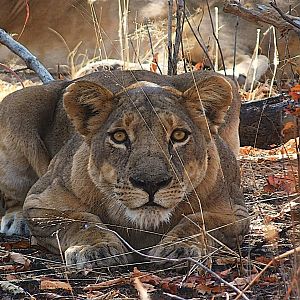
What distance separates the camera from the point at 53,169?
4629 mm

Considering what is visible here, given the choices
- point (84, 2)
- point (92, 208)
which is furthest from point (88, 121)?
point (84, 2)

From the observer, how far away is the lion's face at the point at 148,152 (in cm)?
373

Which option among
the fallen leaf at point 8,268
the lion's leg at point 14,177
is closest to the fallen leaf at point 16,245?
the fallen leaf at point 8,268

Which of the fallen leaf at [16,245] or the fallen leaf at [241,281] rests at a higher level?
the fallen leaf at [241,281]

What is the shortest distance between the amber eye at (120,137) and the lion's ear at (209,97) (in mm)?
385

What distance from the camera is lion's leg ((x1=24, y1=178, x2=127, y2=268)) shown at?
3.78 m

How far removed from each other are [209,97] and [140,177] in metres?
0.73

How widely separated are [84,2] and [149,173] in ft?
23.9

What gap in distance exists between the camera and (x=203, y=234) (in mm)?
3527

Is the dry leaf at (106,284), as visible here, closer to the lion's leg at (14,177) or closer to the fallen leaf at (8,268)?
the fallen leaf at (8,268)

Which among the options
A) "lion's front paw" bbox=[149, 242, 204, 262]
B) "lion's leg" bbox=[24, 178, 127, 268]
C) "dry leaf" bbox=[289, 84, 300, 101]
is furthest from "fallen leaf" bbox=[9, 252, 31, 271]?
"dry leaf" bbox=[289, 84, 300, 101]

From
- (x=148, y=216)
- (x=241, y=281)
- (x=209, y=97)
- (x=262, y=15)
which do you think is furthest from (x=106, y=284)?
(x=262, y=15)

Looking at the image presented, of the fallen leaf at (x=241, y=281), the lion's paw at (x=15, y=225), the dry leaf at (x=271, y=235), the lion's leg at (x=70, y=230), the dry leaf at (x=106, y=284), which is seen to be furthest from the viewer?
the lion's paw at (x=15, y=225)

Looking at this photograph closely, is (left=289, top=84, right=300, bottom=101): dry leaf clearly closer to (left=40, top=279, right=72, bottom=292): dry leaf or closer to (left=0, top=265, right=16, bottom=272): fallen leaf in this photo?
(left=40, top=279, right=72, bottom=292): dry leaf
